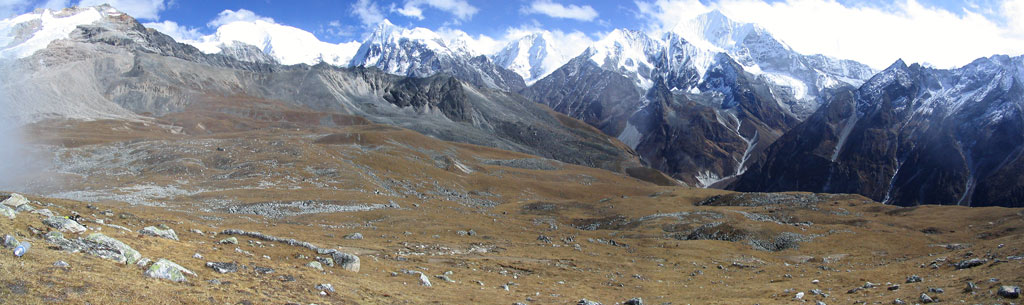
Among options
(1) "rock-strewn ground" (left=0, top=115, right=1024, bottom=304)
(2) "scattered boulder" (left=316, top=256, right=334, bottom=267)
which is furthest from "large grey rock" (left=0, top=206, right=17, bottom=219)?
(2) "scattered boulder" (left=316, top=256, right=334, bottom=267)

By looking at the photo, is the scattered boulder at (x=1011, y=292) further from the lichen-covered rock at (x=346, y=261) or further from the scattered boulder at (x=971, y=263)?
the lichen-covered rock at (x=346, y=261)

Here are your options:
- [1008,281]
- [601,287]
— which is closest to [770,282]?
[601,287]

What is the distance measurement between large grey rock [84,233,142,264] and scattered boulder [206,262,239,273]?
260 centimetres

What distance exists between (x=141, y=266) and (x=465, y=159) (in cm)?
14416

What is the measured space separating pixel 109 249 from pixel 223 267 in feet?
13.0

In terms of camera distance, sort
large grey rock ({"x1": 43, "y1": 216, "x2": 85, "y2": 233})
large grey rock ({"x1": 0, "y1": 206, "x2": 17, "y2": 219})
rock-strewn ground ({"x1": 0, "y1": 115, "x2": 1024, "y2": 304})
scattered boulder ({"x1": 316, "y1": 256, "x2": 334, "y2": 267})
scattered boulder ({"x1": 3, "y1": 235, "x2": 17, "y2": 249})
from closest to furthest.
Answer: scattered boulder ({"x1": 3, "y1": 235, "x2": 17, "y2": 249}) → large grey rock ({"x1": 0, "y1": 206, "x2": 17, "y2": 219}) → rock-strewn ground ({"x1": 0, "y1": 115, "x2": 1024, "y2": 304}) → large grey rock ({"x1": 43, "y1": 216, "x2": 85, "y2": 233}) → scattered boulder ({"x1": 316, "y1": 256, "x2": 334, "y2": 267})

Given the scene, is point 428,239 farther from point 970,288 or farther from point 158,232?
point 970,288

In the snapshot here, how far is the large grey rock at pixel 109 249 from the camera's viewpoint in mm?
21562

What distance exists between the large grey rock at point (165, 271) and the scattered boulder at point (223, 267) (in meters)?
2.23

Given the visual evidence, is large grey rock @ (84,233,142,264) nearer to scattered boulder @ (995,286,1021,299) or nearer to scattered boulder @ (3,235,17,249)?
scattered boulder @ (3,235,17,249)

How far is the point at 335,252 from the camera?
31922mm

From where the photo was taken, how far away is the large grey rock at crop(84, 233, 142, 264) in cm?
2156

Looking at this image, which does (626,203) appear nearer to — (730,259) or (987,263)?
(730,259)

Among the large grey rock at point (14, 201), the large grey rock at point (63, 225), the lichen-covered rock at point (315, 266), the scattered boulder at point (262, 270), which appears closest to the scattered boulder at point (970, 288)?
the lichen-covered rock at point (315, 266)
